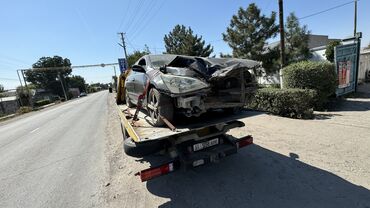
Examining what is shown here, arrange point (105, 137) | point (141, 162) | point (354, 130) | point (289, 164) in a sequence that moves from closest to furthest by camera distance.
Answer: point (289, 164) < point (141, 162) < point (354, 130) < point (105, 137)

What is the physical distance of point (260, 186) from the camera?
350 cm

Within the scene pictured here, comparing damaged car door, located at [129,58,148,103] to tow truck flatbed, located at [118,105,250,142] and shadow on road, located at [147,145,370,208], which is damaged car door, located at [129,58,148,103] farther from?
shadow on road, located at [147,145,370,208]

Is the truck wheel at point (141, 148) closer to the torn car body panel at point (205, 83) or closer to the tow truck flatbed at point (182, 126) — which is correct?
the tow truck flatbed at point (182, 126)

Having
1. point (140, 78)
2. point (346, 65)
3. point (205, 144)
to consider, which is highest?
point (140, 78)

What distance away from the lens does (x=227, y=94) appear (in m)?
3.53

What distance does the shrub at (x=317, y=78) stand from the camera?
881cm

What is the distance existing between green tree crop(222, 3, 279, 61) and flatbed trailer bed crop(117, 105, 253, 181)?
1442 cm

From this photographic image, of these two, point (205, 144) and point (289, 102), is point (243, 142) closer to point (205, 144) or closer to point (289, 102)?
point (205, 144)

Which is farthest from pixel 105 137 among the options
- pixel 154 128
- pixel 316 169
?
pixel 316 169

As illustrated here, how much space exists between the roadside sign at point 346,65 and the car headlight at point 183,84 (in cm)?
930

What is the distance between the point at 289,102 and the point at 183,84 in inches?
235

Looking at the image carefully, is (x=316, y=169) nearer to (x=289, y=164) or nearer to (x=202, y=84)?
(x=289, y=164)

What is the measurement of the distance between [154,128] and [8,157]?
6212mm

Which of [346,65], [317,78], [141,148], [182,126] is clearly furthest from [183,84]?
[346,65]
